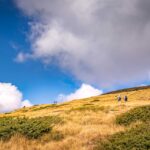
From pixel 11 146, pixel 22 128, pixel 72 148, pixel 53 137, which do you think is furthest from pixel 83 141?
pixel 22 128

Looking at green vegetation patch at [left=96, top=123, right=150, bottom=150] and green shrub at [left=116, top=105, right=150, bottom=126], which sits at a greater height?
green shrub at [left=116, top=105, right=150, bottom=126]

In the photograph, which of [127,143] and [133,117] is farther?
[133,117]

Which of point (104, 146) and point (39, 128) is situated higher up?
point (39, 128)

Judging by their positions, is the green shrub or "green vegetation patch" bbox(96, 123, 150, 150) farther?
the green shrub

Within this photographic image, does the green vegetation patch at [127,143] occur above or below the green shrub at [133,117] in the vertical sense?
below

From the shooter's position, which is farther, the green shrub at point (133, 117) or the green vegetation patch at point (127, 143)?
the green shrub at point (133, 117)

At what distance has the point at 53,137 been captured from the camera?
16094mm

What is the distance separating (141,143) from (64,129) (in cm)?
626

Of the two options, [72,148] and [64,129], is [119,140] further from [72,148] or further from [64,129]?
[64,129]

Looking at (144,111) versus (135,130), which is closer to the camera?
(135,130)

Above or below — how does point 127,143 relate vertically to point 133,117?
below

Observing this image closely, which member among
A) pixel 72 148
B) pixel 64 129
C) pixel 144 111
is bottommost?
pixel 72 148

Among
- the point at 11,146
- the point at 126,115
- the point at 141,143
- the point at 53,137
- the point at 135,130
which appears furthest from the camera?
the point at 126,115

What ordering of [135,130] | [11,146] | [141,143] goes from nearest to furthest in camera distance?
[141,143] → [11,146] → [135,130]
